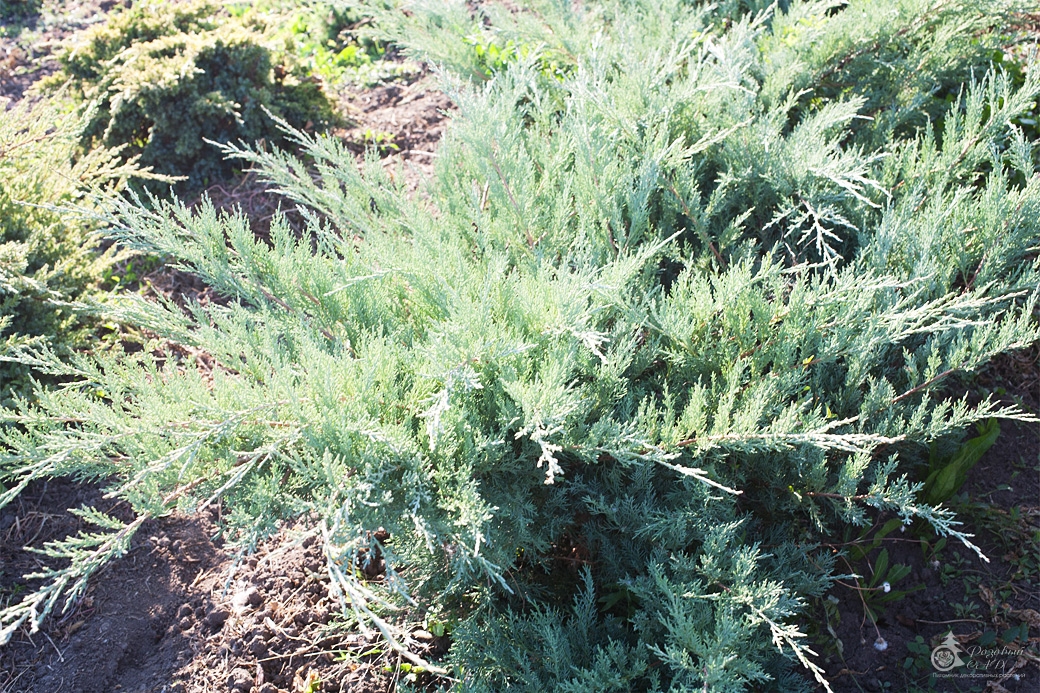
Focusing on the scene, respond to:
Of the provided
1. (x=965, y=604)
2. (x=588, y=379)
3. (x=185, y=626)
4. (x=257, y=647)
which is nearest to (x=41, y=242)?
(x=185, y=626)

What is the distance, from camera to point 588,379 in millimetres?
2375

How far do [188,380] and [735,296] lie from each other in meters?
1.72

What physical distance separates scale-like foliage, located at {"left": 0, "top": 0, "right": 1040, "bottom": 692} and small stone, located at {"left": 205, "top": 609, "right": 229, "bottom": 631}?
23.3 inches

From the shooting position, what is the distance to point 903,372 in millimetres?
2682

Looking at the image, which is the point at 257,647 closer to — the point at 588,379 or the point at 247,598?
the point at 247,598

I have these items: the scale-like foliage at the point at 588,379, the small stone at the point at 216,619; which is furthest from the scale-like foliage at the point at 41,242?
the small stone at the point at 216,619

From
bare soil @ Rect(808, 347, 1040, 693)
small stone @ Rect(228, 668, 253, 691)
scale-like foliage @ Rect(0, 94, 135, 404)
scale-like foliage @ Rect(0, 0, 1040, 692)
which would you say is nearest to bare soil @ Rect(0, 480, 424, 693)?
small stone @ Rect(228, 668, 253, 691)

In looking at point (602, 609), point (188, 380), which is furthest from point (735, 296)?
point (188, 380)

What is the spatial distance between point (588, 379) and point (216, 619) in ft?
5.42

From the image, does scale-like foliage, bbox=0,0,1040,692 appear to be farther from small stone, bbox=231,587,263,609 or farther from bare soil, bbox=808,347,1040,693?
small stone, bbox=231,587,263,609

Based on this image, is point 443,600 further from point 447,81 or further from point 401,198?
point 447,81

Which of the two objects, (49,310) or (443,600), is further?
(49,310)

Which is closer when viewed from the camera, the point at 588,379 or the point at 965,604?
the point at 588,379

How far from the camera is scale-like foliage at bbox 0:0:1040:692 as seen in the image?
6.51 ft
